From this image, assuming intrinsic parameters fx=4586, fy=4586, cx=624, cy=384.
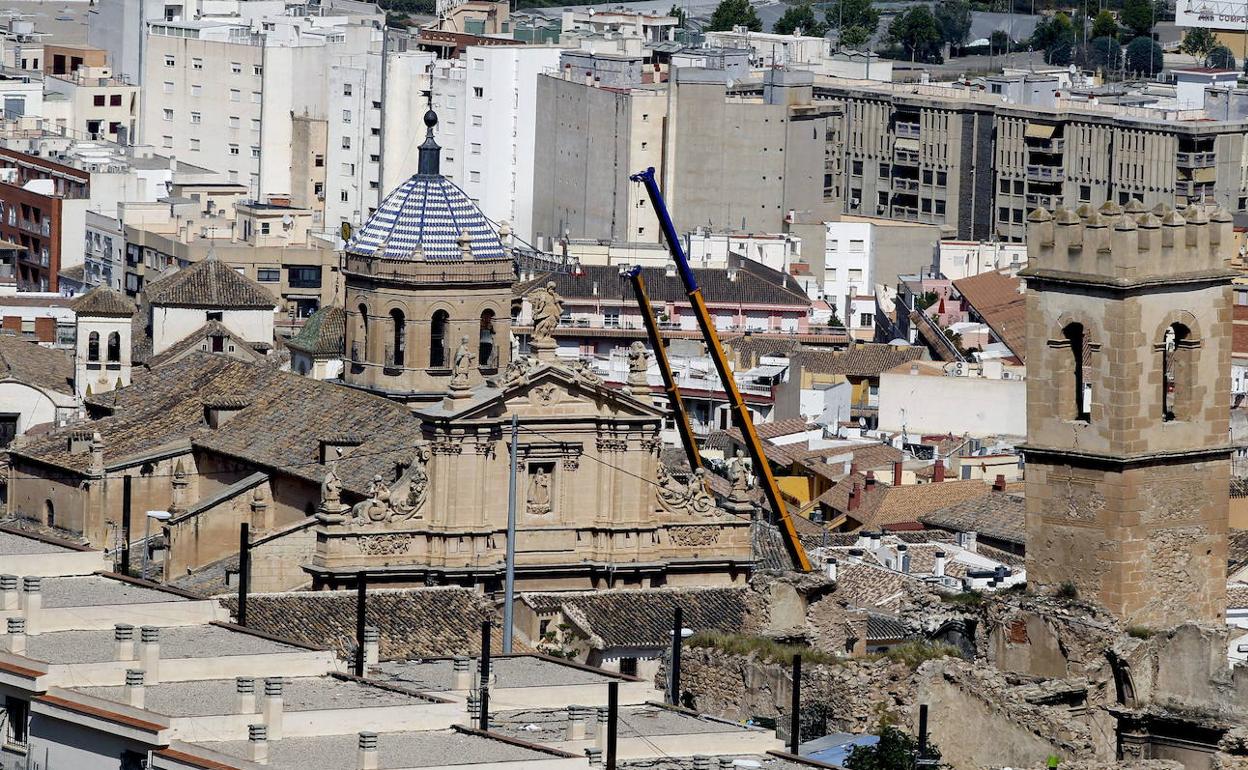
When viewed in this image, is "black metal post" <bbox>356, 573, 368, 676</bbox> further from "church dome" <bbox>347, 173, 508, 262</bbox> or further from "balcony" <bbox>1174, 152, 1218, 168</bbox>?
"balcony" <bbox>1174, 152, 1218, 168</bbox>

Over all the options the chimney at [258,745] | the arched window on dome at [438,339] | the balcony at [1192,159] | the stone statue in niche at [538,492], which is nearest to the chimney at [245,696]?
the chimney at [258,745]

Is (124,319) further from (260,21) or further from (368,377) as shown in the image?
(260,21)

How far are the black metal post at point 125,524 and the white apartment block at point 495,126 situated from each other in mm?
94670

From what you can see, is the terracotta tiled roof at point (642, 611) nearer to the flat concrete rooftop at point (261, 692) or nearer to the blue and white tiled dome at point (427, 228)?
the blue and white tiled dome at point (427, 228)

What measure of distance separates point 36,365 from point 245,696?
5614cm

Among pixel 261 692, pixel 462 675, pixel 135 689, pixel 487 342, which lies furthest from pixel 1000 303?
pixel 135 689

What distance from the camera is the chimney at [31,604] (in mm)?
57500

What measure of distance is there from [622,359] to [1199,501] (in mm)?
62653

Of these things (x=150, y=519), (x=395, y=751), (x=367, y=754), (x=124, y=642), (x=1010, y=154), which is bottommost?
(x=150, y=519)

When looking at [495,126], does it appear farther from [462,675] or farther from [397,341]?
[462,675]

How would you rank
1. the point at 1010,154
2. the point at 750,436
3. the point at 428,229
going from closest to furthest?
1. the point at 750,436
2. the point at 428,229
3. the point at 1010,154

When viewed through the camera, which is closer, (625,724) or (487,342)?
(625,724)

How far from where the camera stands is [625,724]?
55.3 metres

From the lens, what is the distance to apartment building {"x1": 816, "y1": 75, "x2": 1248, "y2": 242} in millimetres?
180500
